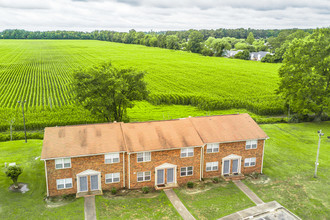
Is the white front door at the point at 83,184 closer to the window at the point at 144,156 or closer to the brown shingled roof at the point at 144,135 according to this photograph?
the brown shingled roof at the point at 144,135

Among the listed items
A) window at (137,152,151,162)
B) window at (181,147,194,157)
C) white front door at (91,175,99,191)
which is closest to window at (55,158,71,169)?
white front door at (91,175,99,191)

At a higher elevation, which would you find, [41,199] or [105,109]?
[105,109]

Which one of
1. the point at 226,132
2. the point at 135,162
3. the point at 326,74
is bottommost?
the point at 135,162

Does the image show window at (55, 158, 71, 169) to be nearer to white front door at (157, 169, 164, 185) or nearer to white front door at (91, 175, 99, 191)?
white front door at (91, 175, 99, 191)

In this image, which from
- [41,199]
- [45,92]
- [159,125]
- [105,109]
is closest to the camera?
[41,199]

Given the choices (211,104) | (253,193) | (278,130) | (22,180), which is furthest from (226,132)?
(211,104)

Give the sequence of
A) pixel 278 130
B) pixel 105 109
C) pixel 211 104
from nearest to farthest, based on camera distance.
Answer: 1. pixel 105 109
2. pixel 278 130
3. pixel 211 104

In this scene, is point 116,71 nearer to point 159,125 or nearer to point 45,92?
point 159,125

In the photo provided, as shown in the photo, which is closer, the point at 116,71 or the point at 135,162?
the point at 135,162
